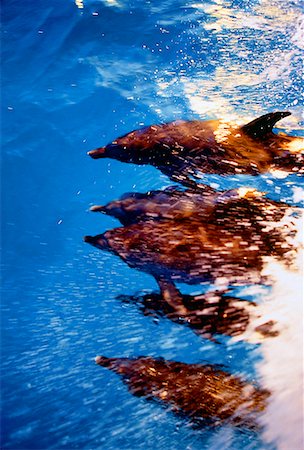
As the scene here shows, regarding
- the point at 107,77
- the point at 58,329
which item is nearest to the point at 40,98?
the point at 107,77

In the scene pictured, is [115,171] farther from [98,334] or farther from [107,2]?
[107,2]

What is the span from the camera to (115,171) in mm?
5223

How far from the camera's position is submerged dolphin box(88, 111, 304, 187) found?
4.30 m

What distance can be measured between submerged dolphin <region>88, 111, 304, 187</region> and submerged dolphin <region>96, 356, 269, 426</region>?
7.64 ft

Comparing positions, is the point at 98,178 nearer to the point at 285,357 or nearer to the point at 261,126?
the point at 261,126

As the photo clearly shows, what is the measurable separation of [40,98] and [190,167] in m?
2.85

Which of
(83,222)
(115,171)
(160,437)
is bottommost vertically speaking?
(160,437)

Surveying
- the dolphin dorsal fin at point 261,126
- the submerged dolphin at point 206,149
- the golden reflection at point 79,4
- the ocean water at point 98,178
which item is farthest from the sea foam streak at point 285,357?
the golden reflection at point 79,4

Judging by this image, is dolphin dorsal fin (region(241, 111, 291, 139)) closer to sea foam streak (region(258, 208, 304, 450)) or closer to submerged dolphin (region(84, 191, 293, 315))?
submerged dolphin (region(84, 191, 293, 315))

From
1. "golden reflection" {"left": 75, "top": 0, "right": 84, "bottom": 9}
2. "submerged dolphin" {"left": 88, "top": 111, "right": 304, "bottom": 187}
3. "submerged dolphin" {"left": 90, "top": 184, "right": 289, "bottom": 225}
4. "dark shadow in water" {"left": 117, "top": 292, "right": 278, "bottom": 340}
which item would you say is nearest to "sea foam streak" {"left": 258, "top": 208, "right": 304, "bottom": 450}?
"dark shadow in water" {"left": 117, "top": 292, "right": 278, "bottom": 340}

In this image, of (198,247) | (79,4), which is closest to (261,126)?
(198,247)

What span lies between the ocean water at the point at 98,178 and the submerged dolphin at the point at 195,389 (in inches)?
4.5

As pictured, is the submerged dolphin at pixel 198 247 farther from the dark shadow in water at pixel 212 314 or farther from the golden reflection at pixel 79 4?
the golden reflection at pixel 79 4

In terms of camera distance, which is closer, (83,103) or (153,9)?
(83,103)
